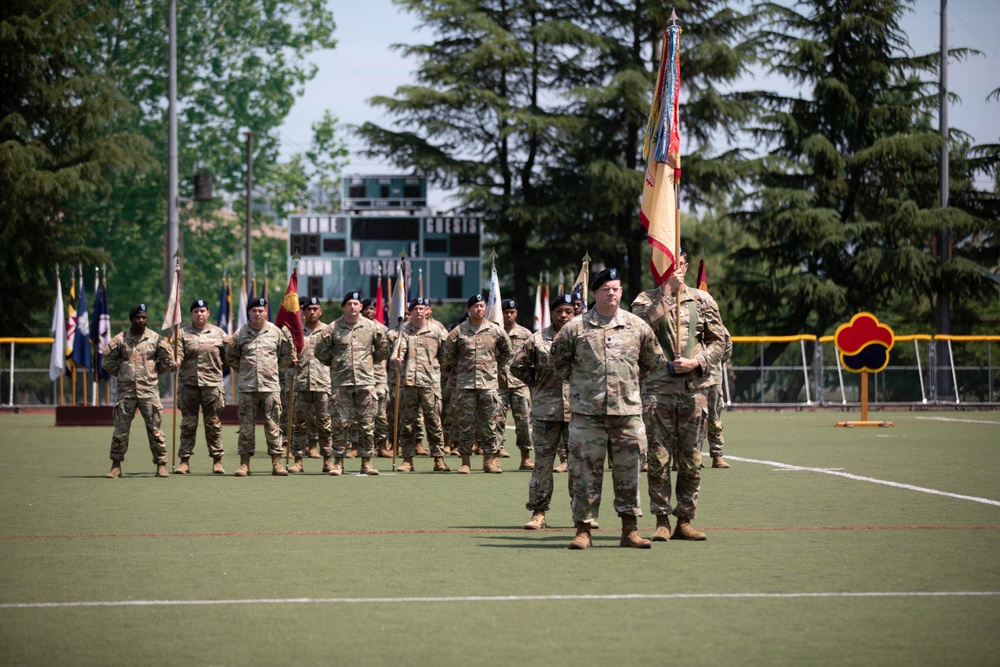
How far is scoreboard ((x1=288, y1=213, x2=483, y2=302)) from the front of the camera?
41.2 metres

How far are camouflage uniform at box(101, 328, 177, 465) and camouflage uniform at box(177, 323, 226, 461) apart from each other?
229 millimetres

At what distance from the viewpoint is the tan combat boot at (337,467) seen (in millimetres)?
19141

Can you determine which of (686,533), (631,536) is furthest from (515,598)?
(686,533)

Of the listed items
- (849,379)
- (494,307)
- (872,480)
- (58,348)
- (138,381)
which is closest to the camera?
(872,480)

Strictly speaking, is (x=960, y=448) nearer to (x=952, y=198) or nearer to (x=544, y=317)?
(x=544, y=317)

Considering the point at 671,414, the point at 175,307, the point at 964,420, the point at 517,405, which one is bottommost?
the point at 964,420

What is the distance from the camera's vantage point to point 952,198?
49.6 m

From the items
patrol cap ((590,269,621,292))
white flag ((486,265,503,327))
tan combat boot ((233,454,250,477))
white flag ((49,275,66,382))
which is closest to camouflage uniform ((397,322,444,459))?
white flag ((486,265,503,327))

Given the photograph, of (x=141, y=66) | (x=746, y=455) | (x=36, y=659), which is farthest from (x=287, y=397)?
(x=141, y=66)

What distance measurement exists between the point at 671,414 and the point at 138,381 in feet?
29.9

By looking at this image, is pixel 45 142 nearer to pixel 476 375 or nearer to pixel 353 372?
pixel 353 372

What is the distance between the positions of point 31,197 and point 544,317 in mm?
18929

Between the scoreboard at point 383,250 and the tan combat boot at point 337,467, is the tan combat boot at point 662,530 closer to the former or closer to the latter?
the tan combat boot at point 337,467

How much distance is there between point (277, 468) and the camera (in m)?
19.4
